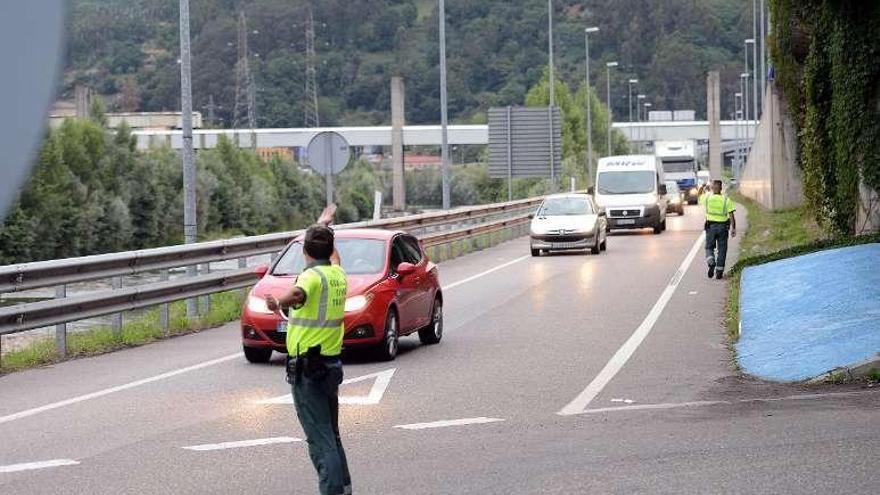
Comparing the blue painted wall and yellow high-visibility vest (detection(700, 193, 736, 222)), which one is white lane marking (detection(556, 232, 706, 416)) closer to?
the blue painted wall

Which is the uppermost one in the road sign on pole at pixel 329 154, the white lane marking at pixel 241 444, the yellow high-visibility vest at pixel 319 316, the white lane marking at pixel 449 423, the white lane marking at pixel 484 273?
the road sign on pole at pixel 329 154

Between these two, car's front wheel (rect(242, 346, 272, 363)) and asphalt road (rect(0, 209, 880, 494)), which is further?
car's front wheel (rect(242, 346, 272, 363))

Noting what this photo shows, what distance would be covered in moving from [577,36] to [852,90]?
546ft

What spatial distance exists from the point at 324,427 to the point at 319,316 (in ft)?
1.84

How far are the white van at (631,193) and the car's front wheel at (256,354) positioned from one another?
34174 mm

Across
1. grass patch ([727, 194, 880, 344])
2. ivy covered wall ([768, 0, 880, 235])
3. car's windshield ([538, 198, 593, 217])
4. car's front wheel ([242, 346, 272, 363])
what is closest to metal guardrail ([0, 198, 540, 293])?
car's front wheel ([242, 346, 272, 363])

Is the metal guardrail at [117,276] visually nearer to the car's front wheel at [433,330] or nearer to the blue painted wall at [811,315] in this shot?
the car's front wheel at [433,330]

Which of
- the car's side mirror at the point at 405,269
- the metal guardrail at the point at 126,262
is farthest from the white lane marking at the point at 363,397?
the metal guardrail at the point at 126,262

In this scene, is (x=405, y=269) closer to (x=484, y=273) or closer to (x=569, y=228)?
(x=484, y=273)

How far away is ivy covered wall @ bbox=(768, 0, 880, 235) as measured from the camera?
26.1 metres

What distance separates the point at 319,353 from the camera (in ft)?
24.6

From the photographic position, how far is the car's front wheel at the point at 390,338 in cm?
1608

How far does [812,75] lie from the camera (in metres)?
30.1

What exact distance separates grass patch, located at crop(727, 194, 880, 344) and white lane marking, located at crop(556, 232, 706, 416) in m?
1.03
